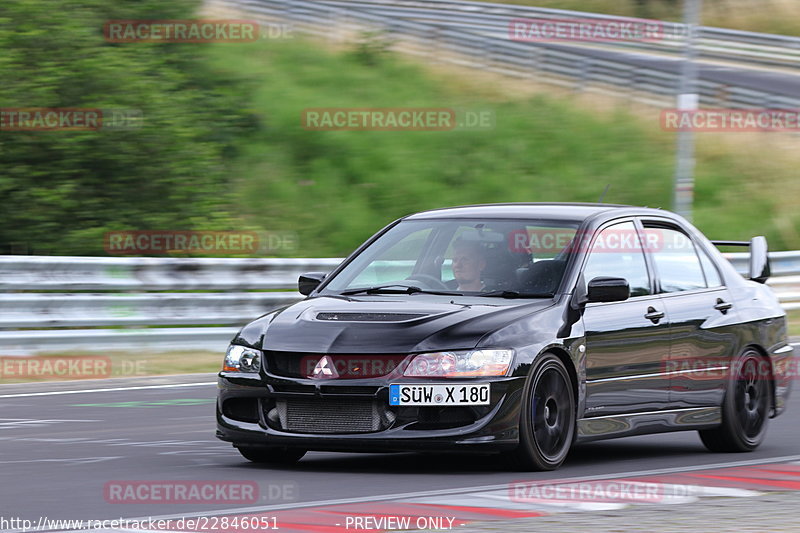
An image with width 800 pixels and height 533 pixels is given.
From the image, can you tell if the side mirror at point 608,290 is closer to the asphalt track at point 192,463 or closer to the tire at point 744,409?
the asphalt track at point 192,463

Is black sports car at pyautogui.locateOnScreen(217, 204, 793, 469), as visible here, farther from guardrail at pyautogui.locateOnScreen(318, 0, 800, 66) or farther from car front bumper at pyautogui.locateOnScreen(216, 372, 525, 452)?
guardrail at pyautogui.locateOnScreen(318, 0, 800, 66)

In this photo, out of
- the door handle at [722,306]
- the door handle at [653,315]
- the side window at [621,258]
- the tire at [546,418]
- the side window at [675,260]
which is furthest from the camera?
the door handle at [722,306]

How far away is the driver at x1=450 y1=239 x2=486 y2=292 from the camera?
29.0 ft

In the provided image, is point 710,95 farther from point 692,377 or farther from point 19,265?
point 692,377

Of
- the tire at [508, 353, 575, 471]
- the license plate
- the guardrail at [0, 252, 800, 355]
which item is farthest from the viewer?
the guardrail at [0, 252, 800, 355]

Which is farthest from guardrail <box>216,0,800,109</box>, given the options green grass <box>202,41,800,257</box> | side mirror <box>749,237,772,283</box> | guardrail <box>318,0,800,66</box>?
side mirror <box>749,237,772,283</box>

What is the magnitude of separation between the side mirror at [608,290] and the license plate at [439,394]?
3.18 feet

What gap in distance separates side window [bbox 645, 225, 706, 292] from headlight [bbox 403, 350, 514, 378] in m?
1.91

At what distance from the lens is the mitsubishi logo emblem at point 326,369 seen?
26.2ft

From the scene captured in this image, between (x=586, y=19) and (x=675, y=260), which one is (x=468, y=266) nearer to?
(x=675, y=260)

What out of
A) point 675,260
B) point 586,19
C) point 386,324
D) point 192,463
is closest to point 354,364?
point 386,324

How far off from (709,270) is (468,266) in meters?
2.05

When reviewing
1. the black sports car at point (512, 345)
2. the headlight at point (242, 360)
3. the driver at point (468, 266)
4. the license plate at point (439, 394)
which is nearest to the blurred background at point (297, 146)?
the black sports car at point (512, 345)

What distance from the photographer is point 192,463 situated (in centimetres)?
879
